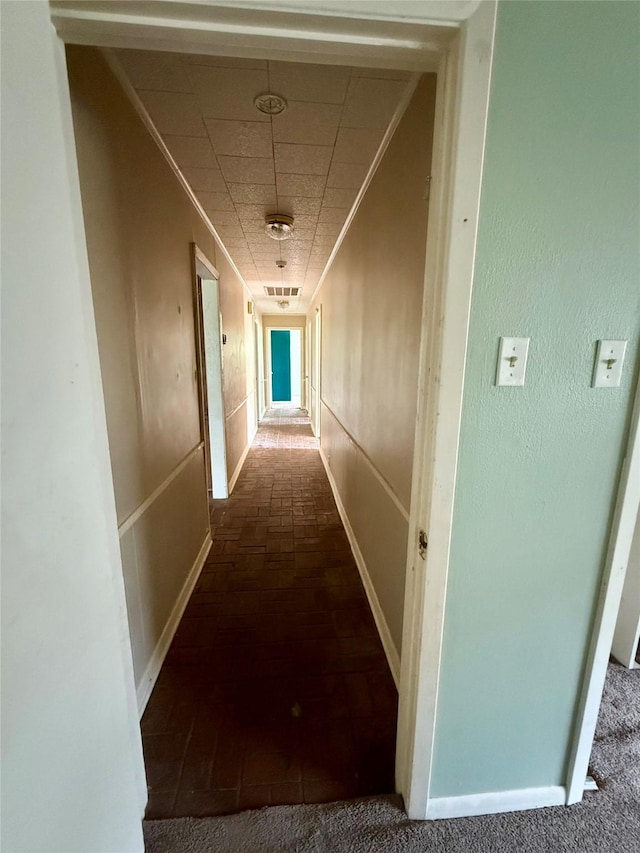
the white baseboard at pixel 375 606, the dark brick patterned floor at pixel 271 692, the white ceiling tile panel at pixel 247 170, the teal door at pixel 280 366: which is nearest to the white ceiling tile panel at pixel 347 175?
the white ceiling tile panel at pixel 247 170

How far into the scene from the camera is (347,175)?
6.56 feet

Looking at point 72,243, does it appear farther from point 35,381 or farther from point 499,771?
point 499,771

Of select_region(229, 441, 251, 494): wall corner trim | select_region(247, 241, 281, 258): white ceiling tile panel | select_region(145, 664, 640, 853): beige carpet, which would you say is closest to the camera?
select_region(145, 664, 640, 853): beige carpet

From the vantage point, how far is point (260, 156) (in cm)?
180

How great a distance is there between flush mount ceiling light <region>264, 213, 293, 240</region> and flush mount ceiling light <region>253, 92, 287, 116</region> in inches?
43.7

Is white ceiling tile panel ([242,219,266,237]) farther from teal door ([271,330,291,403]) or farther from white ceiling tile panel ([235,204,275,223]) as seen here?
teal door ([271,330,291,403])

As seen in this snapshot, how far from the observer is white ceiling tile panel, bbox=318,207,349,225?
2480 millimetres

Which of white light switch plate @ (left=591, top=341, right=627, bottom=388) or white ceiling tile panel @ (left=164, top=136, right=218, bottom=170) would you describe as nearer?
white light switch plate @ (left=591, top=341, right=627, bottom=388)

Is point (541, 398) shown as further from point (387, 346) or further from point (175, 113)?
point (175, 113)

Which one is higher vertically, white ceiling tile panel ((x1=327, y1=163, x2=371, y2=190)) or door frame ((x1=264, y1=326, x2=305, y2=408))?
white ceiling tile panel ((x1=327, y1=163, x2=371, y2=190))

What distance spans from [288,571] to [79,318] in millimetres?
1975

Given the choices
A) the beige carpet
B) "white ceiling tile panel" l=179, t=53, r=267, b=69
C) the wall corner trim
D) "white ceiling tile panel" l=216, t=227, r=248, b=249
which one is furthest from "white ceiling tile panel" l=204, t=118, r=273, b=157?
the wall corner trim

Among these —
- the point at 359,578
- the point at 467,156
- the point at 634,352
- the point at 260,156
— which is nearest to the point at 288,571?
the point at 359,578

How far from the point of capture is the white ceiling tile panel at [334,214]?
2.48 m
